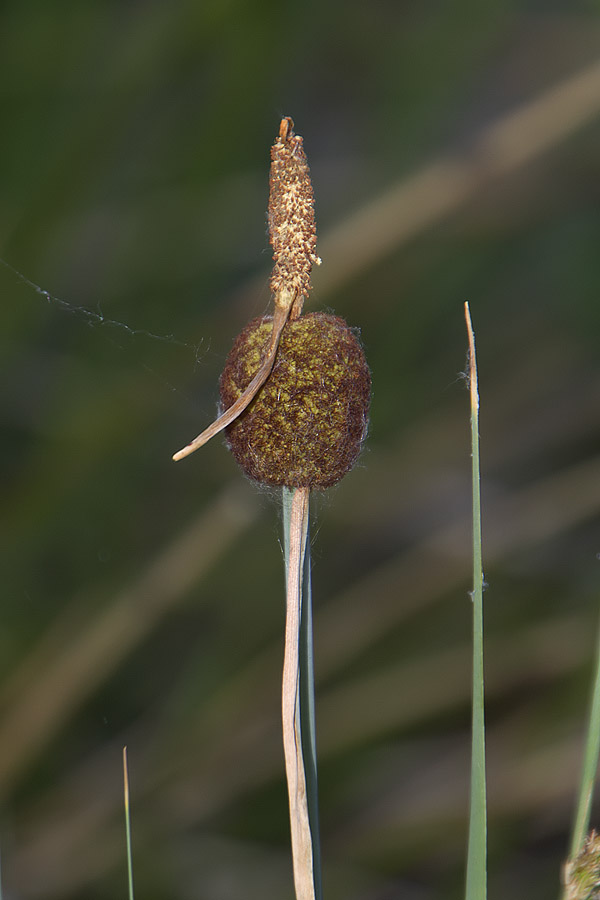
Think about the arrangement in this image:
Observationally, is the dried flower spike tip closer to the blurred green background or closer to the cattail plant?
the cattail plant

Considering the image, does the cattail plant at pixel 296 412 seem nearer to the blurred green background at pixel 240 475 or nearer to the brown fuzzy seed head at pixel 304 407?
the brown fuzzy seed head at pixel 304 407

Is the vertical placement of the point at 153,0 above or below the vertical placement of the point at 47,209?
above

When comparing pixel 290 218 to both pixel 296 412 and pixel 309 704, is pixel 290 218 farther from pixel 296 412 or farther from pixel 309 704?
pixel 309 704

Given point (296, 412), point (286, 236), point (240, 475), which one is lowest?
point (296, 412)

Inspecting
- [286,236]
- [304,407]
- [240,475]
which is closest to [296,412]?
[304,407]

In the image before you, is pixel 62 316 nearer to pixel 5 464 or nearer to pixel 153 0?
pixel 5 464

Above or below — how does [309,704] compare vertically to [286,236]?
below

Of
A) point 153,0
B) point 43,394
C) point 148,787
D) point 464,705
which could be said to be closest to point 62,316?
point 43,394
